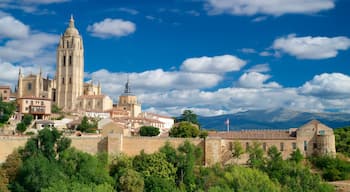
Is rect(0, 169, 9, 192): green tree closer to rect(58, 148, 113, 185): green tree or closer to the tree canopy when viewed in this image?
rect(58, 148, 113, 185): green tree

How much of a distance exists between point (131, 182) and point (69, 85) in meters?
47.9

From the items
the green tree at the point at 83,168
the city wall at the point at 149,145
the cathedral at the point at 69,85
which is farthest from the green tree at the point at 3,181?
the cathedral at the point at 69,85

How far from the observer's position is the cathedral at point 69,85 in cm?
8019

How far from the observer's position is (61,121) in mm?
65750

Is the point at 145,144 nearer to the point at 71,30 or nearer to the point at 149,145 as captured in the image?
the point at 149,145

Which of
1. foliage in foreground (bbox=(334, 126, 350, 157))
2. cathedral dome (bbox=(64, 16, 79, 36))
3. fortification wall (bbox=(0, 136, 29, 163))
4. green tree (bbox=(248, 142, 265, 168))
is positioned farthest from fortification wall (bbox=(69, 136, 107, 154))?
cathedral dome (bbox=(64, 16, 79, 36))

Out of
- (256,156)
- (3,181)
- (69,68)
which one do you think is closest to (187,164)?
(256,156)

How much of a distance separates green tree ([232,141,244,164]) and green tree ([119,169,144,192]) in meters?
9.05

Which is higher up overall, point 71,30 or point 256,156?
point 71,30

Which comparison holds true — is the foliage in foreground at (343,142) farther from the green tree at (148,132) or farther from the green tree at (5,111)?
the green tree at (5,111)

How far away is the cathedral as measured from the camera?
8019 cm

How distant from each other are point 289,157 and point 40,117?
3481 centimetres

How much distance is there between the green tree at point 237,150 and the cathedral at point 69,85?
1456 inches

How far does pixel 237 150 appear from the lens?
45125 millimetres
